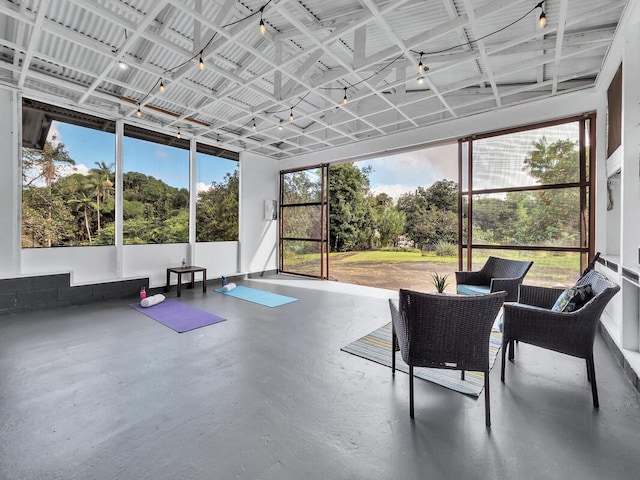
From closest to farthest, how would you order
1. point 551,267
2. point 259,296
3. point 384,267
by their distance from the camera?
point 551,267 → point 259,296 → point 384,267

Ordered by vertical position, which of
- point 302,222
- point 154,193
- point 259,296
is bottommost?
point 259,296

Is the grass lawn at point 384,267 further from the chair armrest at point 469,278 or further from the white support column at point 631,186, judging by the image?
the white support column at point 631,186

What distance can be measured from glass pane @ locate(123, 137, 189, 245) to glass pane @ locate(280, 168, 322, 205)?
279cm

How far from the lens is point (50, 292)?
4.60m

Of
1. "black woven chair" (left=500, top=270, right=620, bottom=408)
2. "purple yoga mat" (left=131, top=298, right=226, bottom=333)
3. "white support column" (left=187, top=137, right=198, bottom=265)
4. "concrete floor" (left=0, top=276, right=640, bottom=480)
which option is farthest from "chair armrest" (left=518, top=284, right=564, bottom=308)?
"white support column" (left=187, top=137, right=198, bottom=265)

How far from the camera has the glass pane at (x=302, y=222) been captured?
7629mm

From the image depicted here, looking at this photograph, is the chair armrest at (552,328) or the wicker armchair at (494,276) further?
the wicker armchair at (494,276)

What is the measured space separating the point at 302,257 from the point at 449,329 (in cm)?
621

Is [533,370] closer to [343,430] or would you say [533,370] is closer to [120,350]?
[343,430]

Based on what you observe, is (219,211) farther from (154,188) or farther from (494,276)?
(494,276)

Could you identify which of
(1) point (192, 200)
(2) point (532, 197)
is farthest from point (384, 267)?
(1) point (192, 200)

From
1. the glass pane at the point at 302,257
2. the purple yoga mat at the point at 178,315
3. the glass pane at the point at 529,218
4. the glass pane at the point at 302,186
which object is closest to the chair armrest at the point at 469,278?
the glass pane at the point at 529,218

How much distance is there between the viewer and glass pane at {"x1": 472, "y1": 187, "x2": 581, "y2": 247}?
4.38 metres

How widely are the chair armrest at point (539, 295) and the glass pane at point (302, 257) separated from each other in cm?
502
